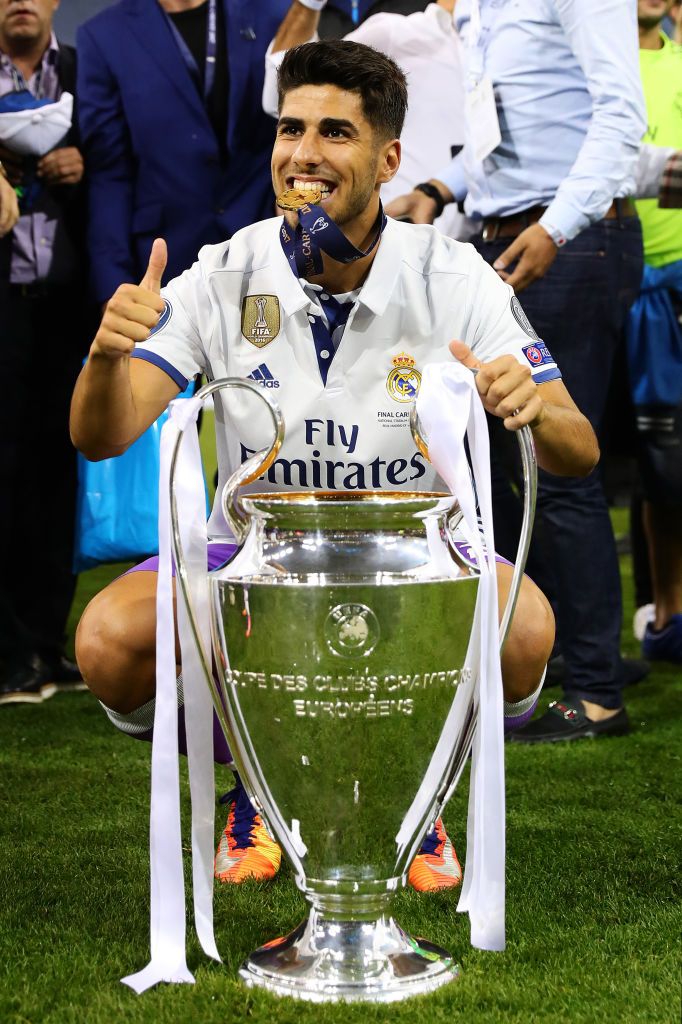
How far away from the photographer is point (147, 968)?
1.36 m

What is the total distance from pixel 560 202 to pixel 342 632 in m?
1.46

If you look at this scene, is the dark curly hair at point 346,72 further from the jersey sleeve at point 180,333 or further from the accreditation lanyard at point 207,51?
the accreditation lanyard at point 207,51

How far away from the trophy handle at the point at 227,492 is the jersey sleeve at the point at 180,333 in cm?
40

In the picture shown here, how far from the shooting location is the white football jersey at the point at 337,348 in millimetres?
1774

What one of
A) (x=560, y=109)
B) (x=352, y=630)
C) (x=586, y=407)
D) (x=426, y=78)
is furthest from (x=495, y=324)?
(x=426, y=78)

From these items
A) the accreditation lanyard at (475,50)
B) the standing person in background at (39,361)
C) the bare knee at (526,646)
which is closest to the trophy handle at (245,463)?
the bare knee at (526,646)

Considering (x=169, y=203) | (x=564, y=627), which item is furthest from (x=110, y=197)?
(x=564, y=627)

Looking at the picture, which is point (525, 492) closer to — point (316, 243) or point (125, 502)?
point (316, 243)

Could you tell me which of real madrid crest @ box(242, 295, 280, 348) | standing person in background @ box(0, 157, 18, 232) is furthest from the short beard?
standing person in background @ box(0, 157, 18, 232)

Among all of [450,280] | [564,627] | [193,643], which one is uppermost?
[450,280]

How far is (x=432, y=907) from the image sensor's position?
5.31ft

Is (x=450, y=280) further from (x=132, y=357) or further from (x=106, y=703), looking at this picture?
(x=106, y=703)

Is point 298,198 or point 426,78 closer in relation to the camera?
point 298,198

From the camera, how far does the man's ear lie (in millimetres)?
1910
